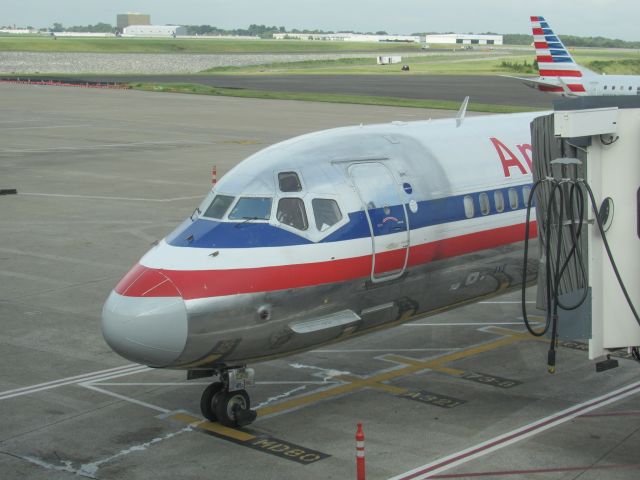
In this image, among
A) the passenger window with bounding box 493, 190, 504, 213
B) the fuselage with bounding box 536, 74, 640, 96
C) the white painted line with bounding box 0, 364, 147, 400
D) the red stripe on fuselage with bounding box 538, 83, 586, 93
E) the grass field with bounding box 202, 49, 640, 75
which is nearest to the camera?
the white painted line with bounding box 0, 364, 147, 400

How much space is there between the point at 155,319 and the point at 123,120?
58960 millimetres

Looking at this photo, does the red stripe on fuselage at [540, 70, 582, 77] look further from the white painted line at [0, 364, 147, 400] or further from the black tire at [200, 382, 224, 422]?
the black tire at [200, 382, 224, 422]

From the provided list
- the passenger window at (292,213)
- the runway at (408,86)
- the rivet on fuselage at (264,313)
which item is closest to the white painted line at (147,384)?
the rivet on fuselage at (264,313)

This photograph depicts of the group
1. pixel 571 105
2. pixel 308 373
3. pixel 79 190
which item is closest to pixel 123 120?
pixel 79 190

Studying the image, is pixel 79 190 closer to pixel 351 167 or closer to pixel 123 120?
pixel 351 167

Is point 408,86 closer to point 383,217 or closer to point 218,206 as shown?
point 383,217

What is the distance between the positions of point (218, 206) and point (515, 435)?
5674mm

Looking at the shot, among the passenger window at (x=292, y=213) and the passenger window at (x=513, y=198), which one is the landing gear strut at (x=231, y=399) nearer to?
the passenger window at (x=292, y=213)

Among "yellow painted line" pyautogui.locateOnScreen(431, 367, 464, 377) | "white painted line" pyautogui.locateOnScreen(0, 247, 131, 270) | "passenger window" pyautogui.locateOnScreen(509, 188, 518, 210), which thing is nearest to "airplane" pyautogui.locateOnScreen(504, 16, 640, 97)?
"white painted line" pyautogui.locateOnScreen(0, 247, 131, 270)

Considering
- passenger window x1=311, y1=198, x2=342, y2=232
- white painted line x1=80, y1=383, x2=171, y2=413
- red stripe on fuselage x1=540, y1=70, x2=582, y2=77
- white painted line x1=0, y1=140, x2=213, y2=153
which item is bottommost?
white painted line x1=80, y1=383, x2=171, y2=413

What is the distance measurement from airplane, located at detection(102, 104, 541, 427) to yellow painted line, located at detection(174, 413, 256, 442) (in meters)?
0.13

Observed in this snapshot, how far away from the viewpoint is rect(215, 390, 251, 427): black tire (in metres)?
15.5

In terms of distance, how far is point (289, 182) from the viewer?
15.6 metres

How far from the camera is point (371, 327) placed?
16250 millimetres
